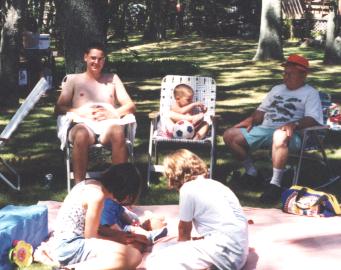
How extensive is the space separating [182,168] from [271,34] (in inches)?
518

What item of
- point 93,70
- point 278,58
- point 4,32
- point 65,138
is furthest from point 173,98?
point 278,58

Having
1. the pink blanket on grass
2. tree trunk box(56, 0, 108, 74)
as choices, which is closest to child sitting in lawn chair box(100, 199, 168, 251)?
the pink blanket on grass

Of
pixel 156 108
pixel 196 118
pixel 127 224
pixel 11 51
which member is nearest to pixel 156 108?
pixel 156 108

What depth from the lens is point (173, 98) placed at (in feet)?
21.8

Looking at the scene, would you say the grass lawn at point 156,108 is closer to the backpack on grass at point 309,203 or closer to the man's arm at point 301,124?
the backpack on grass at point 309,203

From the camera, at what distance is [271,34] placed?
16.3 metres

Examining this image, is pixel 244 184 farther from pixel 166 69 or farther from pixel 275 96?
pixel 166 69

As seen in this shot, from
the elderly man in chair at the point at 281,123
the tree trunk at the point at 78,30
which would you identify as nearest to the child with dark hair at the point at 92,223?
the elderly man in chair at the point at 281,123

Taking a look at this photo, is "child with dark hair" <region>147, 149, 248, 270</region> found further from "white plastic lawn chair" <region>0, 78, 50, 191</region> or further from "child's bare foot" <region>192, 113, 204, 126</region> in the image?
"child's bare foot" <region>192, 113, 204, 126</region>

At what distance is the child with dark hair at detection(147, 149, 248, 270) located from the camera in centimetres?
362

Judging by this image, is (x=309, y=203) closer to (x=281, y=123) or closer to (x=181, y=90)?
(x=281, y=123)

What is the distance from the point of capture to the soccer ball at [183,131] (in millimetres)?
6008

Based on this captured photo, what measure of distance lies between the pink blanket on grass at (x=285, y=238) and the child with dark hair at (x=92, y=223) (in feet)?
1.38

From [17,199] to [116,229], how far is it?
1550mm
